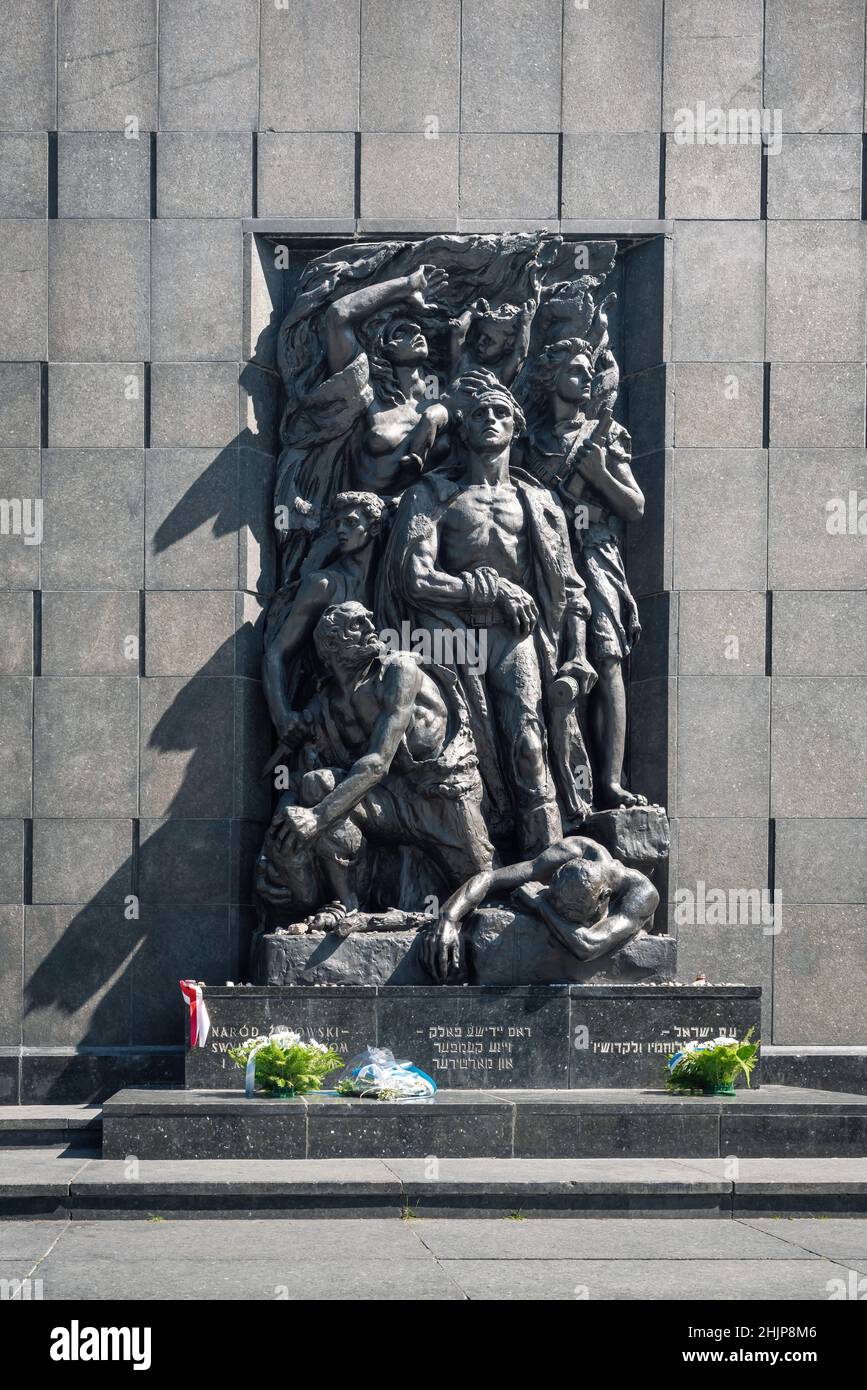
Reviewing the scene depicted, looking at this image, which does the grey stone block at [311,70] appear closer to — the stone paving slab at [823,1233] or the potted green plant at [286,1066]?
the potted green plant at [286,1066]

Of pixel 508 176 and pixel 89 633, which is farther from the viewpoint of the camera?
pixel 508 176

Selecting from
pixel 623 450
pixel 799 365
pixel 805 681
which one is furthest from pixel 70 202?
pixel 805 681

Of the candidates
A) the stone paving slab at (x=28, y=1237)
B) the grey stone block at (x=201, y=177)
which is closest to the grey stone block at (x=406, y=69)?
the grey stone block at (x=201, y=177)

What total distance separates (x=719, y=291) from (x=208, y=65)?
6.14m

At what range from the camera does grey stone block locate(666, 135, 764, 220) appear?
19.1 m

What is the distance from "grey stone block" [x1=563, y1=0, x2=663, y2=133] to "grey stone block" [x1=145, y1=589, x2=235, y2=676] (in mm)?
6700

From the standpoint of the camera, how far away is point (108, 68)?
19062 mm

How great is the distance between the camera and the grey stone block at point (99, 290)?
18781mm

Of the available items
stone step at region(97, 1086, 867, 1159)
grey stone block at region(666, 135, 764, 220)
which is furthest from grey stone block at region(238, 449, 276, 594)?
stone step at region(97, 1086, 867, 1159)

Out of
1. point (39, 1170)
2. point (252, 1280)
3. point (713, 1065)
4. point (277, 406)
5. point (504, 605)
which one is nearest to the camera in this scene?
point (252, 1280)

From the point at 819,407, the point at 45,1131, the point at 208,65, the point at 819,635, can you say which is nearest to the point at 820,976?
the point at 819,635

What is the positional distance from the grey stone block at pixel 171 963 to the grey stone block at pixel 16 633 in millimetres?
2959

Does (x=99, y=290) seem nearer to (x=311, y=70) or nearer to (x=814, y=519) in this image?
(x=311, y=70)

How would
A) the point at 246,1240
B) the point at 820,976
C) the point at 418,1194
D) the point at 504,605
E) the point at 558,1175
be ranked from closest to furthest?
1. the point at 246,1240
2. the point at 418,1194
3. the point at 558,1175
4. the point at 504,605
5. the point at 820,976
